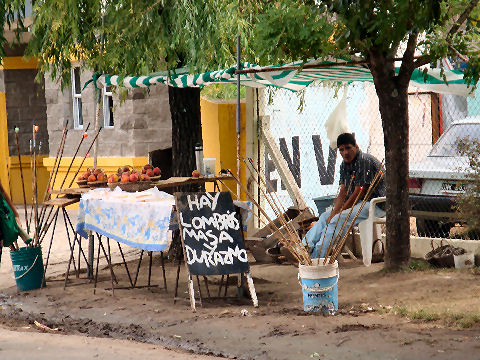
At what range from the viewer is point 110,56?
35.5ft

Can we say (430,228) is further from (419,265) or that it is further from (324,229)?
(324,229)

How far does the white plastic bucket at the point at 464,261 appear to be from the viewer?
9.83 meters

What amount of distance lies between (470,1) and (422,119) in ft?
37.0

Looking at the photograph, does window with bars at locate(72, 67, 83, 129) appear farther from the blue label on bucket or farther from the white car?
the blue label on bucket

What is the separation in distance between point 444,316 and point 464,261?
2546mm

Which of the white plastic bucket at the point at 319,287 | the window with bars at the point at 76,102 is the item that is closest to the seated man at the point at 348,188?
the white plastic bucket at the point at 319,287

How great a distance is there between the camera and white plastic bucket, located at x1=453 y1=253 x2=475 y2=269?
32.2ft

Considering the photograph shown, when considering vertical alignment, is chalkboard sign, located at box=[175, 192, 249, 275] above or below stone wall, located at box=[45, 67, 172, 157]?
below

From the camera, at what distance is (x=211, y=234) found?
880 centimetres

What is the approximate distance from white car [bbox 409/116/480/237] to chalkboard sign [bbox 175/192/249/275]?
2.82 m

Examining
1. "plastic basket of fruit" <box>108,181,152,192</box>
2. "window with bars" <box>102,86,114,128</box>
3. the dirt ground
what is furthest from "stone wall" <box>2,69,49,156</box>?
"plastic basket of fruit" <box>108,181,152,192</box>

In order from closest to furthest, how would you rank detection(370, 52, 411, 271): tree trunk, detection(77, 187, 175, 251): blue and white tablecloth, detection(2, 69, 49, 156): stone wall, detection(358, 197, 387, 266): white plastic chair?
detection(77, 187, 175, 251): blue and white tablecloth
detection(370, 52, 411, 271): tree trunk
detection(358, 197, 387, 266): white plastic chair
detection(2, 69, 49, 156): stone wall

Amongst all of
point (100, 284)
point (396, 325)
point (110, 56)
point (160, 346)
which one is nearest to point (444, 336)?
point (396, 325)

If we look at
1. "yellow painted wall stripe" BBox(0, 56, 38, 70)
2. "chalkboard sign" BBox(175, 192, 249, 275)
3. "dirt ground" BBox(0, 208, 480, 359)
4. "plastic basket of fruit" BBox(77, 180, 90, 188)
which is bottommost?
"dirt ground" BBox(0, 208, 480, 359)
